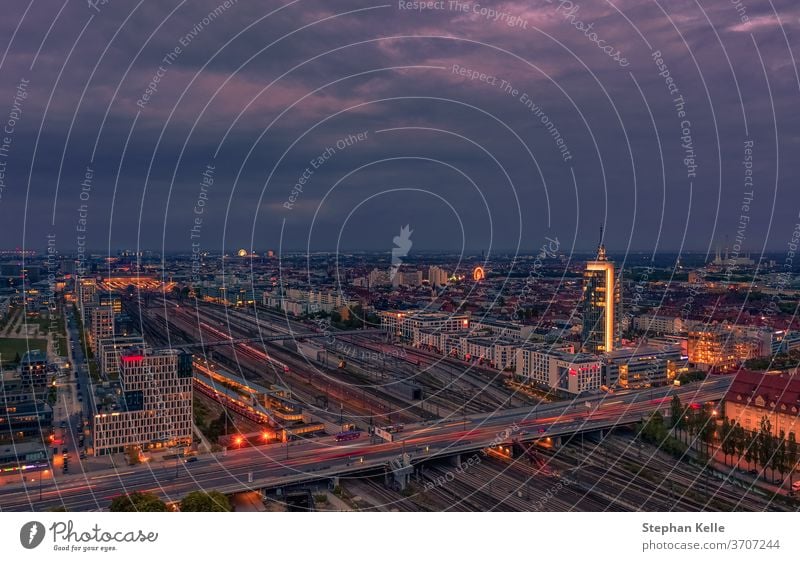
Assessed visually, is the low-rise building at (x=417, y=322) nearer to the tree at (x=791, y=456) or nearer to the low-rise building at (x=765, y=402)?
the low-rise building at (x=765, y=402)

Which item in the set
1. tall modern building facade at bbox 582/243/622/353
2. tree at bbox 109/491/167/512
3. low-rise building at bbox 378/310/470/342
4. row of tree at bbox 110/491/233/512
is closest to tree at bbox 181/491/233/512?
row of tree at bbox 110/491/233/512

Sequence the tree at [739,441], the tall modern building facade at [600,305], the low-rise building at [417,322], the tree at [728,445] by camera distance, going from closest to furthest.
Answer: the tree at [739,441]
the tree at [728,445]
the tall modern building facade at [600,305]
the low-rise building at [417,322]

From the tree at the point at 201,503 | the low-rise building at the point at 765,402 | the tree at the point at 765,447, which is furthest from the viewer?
the low-rise building at the point at 765,402

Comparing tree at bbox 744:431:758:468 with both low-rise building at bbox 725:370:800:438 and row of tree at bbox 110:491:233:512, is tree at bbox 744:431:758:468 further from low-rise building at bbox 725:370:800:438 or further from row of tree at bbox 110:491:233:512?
row of tree at bbox 110:491:233:512

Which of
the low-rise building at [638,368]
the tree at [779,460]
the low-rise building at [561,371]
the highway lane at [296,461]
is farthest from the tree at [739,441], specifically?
the low-rise building at [638,368]

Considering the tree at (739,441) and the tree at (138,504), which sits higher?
the tree at (138,504)

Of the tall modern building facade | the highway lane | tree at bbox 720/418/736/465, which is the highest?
the tall modern building facade
